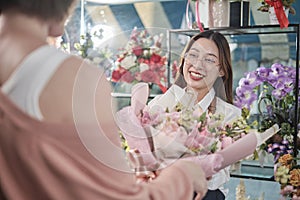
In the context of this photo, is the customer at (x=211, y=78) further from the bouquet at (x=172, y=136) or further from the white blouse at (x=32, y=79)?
the white blouse at (x=32, y=79)

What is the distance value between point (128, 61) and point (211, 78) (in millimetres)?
598

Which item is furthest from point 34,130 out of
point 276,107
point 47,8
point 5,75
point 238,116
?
point 276,107

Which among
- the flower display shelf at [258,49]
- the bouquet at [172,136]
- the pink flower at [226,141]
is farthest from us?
the flower display shelf at [258,49]

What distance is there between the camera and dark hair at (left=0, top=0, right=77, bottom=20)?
34.2 inches

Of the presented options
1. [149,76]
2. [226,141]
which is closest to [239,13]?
[226,141]

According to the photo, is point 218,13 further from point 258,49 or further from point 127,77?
point 127,77

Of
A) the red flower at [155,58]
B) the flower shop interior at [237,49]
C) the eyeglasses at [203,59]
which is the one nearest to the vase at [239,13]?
the flower shop interior at [237,49]

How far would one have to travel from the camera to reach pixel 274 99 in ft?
6.66

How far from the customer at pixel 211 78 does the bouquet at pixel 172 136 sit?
0.29ft

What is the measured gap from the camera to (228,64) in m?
1.89

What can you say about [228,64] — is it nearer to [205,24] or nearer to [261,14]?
[205,24]

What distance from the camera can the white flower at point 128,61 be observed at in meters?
1.14

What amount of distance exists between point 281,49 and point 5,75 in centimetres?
159

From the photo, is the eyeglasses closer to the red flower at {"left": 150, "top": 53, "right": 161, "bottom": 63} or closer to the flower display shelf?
the flower display shelf
